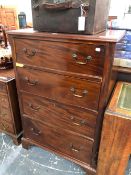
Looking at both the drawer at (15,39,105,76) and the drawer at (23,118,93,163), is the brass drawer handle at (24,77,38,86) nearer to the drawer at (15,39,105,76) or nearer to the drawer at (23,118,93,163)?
the drawer at (15,39,105,76)

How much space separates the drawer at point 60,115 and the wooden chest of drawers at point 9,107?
0.48ft

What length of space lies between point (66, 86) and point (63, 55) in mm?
202

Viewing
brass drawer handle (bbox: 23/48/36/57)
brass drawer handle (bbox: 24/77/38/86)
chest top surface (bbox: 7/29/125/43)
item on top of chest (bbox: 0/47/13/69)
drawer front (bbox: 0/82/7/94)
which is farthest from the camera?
item on top of chest (bbox: 0/47/13/69)

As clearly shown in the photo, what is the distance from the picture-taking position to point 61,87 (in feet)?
3.48

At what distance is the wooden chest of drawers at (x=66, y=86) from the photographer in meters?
0.89

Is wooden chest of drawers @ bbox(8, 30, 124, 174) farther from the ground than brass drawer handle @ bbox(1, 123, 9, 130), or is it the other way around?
wooden chest of drawers @ bbox(8, 30, 124, 174)

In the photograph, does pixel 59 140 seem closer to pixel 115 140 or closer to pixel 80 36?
pixel 115 140

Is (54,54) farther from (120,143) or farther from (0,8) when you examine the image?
(0,8)

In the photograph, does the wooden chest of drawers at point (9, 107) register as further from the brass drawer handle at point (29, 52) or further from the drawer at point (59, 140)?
the brass drawer handle at point (29, 52)

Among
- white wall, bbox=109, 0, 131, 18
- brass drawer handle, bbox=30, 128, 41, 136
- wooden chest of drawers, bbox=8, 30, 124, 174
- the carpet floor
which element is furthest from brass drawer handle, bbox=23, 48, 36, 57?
white wall, bbox=109, 0, 131, 18

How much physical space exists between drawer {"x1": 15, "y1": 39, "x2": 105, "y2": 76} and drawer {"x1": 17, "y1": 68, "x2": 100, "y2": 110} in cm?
7

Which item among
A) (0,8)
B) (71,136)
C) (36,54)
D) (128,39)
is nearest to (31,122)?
(71,136)

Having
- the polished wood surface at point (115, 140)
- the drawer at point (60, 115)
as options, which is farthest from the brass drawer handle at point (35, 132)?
the polished wood surface at point (115, 140)

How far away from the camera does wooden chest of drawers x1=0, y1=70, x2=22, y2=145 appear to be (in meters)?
1.35
